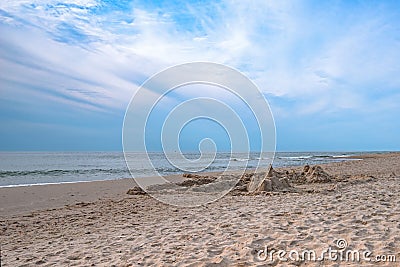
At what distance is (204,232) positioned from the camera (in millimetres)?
5945

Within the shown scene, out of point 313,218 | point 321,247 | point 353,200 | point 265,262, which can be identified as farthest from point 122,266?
point 353,200

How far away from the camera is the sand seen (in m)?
4.67

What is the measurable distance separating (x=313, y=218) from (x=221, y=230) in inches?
69.0

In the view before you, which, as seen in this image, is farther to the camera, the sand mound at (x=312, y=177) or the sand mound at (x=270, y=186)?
the sand mound at (x=312, y=177)

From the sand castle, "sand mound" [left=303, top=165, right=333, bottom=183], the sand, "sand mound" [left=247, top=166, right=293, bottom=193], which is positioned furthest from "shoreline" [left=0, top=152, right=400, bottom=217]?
"sand mound" [left=303, top=165, right=333, bottom=183]

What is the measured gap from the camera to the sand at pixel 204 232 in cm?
467

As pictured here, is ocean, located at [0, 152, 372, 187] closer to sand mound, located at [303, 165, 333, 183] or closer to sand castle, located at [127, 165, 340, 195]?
sand castle, located at [127, 165, 340, 195]

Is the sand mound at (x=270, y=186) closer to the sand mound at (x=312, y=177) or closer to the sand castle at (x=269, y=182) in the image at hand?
the sand castle at (x=269, y=182)

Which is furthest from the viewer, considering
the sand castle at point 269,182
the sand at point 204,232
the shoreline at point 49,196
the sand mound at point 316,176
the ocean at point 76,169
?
the ocean at point 76,169

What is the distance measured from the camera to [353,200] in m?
8.09

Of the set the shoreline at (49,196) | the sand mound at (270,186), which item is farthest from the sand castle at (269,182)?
the shoreline at (49,196)

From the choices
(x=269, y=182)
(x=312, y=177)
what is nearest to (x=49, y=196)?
(x=269, y=182)

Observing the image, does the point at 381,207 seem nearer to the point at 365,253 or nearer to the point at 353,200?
the point at 353,200

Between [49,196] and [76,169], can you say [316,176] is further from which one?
[76,169]
